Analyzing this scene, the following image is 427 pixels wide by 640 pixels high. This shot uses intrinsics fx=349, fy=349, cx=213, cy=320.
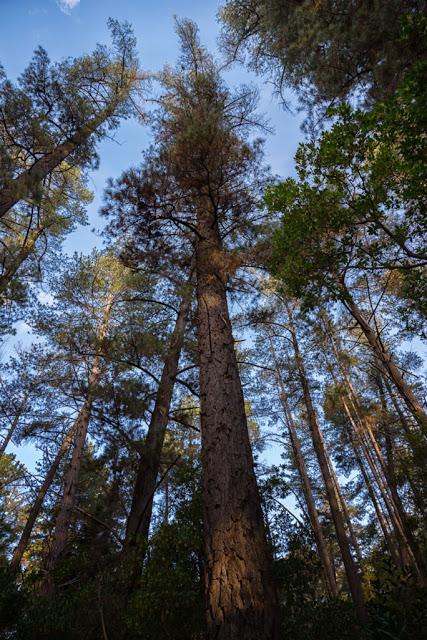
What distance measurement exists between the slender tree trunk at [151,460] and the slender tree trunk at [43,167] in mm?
3718

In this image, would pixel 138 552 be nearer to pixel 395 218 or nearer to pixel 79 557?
pixel 79 557

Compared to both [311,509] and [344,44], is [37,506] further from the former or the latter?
[344,44]

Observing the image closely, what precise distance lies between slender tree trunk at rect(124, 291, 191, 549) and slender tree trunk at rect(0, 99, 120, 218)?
372 cm

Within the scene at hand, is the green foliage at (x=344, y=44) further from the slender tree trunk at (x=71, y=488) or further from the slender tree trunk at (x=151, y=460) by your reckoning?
the slender tree trunk at (x=71, y=488)

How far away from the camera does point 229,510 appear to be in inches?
123

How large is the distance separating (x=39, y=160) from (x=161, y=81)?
5662 millimetres

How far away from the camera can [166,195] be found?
673 cm

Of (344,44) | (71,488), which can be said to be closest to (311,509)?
(71,488)

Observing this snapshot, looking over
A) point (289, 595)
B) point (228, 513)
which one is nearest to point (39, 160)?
point (228, 513)

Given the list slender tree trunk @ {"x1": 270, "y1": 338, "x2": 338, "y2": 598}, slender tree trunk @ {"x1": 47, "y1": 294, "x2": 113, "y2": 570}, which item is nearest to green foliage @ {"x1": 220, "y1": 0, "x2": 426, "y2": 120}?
slender tree trunk @ {"x1": 47, "y1": 294, "x2": 113, "y2": 570}

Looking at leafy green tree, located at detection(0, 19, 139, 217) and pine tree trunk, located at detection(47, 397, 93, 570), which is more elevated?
leafy green tree, located at detection(0, 19, 139, 217)

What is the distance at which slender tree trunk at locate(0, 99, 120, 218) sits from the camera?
667cm

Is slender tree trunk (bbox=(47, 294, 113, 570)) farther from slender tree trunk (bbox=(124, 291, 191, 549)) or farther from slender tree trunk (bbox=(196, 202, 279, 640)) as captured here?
slender tree trunk (bbox=(196, 202, 279, 640))

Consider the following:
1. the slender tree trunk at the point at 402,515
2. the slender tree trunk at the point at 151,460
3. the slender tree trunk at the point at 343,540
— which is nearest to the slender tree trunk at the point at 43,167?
the slender tree trunk at the point at 151,460
